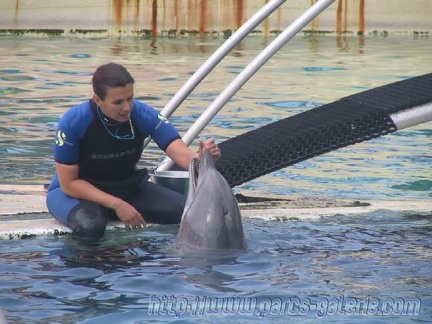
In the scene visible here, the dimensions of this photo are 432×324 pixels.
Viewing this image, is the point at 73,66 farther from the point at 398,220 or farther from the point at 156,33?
the point at 398,220

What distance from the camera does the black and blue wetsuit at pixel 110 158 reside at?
20.1 ft

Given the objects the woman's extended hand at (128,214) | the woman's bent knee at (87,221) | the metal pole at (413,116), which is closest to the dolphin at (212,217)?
the woman's extended hand at (128,214)

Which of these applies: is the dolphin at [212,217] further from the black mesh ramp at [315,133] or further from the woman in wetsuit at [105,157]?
the black mesh ramp at [315,133]

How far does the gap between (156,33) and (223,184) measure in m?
14.9

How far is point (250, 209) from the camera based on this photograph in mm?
7020

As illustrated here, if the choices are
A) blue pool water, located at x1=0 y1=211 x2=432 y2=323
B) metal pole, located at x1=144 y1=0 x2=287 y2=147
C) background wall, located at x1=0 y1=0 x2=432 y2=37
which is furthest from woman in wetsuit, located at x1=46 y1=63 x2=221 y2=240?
background wall, located at x1=0 y1=0 x2=432 y2=37

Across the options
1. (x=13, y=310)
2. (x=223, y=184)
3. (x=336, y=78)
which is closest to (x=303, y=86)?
(x=336, y=78)

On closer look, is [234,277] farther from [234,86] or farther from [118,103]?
[234,86]

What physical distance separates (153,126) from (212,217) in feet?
2.82

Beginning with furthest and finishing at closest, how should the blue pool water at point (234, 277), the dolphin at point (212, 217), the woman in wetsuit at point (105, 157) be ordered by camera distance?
the woman in wetsuit at point (105, 157), the dolphin at point (212, 217), the blue pool water at point (234, 277)

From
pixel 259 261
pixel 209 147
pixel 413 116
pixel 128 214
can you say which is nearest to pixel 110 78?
pixel 209 147

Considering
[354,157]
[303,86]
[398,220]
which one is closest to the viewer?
[398,220]

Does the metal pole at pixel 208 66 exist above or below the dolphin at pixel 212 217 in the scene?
above

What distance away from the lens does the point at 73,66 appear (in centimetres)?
1620
